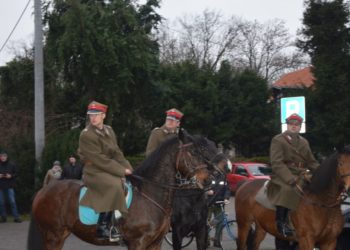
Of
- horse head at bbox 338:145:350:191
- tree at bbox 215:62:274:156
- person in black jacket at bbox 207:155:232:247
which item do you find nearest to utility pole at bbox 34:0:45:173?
person in black jacket at bbox 207:155:232:247

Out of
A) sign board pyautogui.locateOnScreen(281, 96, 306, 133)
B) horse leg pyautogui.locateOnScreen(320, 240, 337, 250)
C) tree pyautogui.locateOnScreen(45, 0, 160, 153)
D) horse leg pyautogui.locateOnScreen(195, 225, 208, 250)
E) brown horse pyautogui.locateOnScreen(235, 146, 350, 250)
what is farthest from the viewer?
sign board pyautogui.locateOnScreen(281, 96, 306, 133)

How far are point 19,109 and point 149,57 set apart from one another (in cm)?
719

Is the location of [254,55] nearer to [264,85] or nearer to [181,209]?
[264,85]

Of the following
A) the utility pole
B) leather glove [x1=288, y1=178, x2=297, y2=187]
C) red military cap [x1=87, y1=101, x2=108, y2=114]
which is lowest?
leather glove [x1=288, y1=178, x2=297, y2=187]

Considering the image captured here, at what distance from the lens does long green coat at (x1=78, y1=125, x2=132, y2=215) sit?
26.8ft

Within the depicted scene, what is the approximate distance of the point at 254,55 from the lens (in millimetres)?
62344

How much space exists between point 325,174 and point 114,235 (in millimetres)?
3115

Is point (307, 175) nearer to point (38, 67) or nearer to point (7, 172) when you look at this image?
point (7, 172)

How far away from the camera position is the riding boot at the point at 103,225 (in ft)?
27.6

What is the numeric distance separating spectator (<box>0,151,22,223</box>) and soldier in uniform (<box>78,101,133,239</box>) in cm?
1019

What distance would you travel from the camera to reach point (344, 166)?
8.65 m

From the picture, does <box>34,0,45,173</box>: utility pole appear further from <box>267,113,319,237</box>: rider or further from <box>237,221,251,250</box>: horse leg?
<box>267,113,319,237</box>: rider

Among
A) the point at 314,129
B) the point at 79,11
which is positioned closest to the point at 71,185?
the point at 79,11

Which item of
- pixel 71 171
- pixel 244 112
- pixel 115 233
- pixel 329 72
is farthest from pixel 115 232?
Result: pixel 244 112
